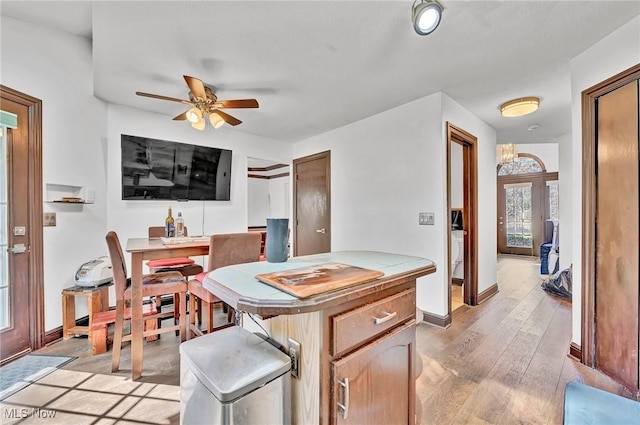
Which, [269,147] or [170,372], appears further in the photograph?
[269,147]

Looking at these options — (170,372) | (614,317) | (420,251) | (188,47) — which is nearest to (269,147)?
(188,47)

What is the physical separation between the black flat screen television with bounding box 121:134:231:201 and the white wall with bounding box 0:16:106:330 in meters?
0.30

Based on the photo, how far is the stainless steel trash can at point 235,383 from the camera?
0.81m

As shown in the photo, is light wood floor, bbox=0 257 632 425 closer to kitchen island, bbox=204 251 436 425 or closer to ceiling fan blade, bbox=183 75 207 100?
kitchen island, bbox=204 251 436 425

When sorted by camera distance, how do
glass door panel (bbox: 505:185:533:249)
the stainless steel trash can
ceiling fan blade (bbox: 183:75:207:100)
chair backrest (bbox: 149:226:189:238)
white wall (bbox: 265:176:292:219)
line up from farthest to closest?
white wall (bbox: 265:176:292:219)
glass door panel (bbox: 505:185:533:249)
chair backrest (bbox: 149:226:189:238)
ceiling fan blade (bbox: 183:75:207:100)
the stainless steel trash can

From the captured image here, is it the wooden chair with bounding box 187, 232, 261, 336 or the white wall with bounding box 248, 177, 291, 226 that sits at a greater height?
the white wall with bounding box 248, 177, 291, 226

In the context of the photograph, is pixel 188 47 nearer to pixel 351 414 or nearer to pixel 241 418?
pixel 241 418

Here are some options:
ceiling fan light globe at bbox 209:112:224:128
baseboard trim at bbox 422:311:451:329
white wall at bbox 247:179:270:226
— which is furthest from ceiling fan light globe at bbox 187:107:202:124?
white wall at bbox 247:179:270:226

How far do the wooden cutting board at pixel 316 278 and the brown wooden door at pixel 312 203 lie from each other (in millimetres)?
3096

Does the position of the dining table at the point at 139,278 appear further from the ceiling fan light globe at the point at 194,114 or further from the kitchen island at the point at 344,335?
the ceiling fan light globe at the point at 194,114

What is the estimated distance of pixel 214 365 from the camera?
0.90 metres

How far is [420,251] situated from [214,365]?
2530 mm

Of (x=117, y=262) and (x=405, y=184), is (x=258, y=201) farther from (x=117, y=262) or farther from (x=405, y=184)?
(x=117, y=262)

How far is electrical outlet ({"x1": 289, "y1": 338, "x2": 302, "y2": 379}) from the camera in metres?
0.96
